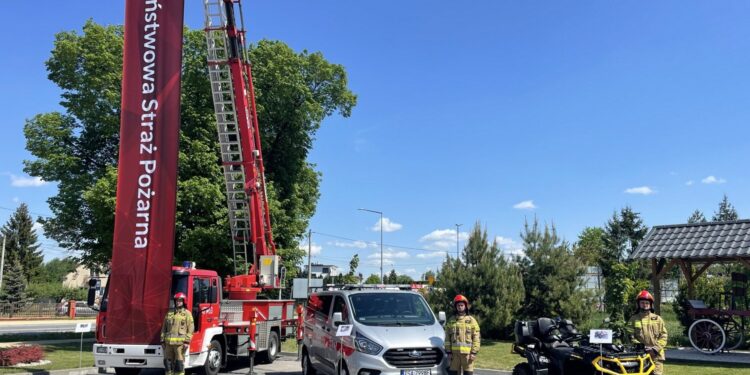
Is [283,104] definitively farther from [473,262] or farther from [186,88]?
[473,262]

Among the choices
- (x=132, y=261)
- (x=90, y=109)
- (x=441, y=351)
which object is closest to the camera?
(x=441, y=351)

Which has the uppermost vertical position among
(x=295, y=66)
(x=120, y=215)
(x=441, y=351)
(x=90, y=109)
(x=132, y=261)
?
(x=295, y=66)

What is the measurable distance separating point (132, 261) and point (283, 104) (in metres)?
14.0

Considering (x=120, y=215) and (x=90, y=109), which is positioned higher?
(x=90, y=109)

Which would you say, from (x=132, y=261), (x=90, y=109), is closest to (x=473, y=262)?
(x=132, y=261)

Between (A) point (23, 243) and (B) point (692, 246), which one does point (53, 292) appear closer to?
(A) point (23, 243)

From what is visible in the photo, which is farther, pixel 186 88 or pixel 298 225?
pixel 298 225

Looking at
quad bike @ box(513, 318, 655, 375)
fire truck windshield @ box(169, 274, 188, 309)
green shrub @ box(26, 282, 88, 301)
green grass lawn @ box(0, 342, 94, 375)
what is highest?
fire truck windshield @ box(169, 274, 188, 309)

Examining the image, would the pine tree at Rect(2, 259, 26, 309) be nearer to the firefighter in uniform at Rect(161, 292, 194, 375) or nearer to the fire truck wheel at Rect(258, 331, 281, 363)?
the fire truck wheel at Rect(258, 331, 281, 363)

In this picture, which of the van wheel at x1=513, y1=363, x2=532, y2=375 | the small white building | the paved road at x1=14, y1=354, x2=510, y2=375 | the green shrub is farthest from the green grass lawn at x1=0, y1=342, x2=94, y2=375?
the green shrub

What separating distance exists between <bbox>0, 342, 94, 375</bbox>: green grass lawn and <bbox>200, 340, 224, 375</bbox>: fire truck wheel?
3987mm

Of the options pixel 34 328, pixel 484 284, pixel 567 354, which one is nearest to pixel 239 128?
pixel 484 284

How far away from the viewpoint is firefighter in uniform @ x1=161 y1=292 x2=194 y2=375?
10633mm

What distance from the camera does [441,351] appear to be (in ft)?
31.3
